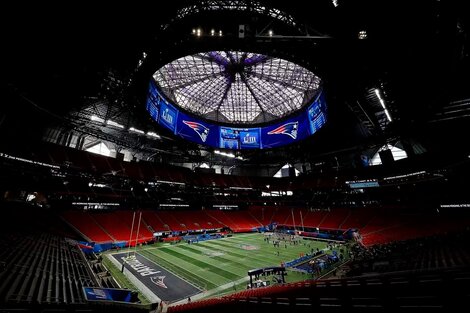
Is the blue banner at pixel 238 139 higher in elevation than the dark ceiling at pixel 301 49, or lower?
higher

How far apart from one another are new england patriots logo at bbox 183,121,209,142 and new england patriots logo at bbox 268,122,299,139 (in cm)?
1590

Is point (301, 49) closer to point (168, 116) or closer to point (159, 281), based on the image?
point (168, 116)

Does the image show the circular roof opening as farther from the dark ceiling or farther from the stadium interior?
the dark ceiling

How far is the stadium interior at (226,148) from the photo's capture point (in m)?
11.9

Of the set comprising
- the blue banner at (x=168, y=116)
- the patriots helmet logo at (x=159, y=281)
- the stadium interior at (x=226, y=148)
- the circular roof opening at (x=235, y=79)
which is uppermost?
the circular roof opening at (x=235, y=79)

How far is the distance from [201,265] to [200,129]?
28.9 m

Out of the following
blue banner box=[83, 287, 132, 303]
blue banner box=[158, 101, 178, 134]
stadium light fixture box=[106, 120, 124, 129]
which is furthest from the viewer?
blue banner box=[158, 101, 178, 134]

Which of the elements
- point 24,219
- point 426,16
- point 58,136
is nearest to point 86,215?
point 24,219

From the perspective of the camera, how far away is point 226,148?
156 ft

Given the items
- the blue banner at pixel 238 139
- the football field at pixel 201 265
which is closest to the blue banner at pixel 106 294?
the football field at pixel 201 265

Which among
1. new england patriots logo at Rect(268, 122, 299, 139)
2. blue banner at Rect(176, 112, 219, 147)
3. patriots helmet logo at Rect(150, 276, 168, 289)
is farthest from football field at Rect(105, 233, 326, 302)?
new england patriots logo at Rect(268, 122, 299, 139)

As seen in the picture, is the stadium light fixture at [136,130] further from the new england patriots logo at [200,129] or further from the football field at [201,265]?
the football field at [201,265]

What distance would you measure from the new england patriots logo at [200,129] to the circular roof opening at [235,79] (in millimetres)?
5668

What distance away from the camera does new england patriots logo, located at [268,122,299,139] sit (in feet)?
Answer: 146
